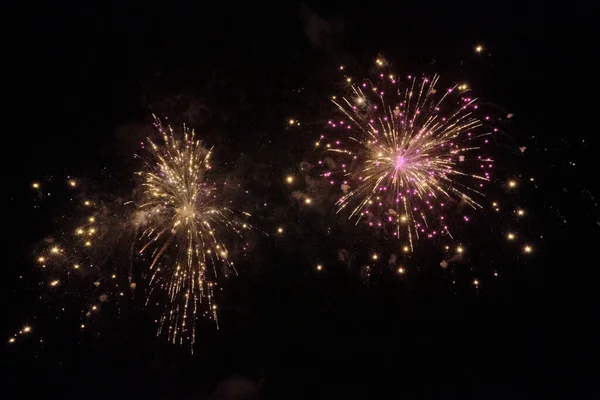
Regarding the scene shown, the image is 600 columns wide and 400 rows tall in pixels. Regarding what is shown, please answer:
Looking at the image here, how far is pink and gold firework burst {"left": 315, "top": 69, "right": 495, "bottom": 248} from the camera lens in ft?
18.5

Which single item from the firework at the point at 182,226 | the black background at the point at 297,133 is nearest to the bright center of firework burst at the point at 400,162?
the black background at the point at 297,133

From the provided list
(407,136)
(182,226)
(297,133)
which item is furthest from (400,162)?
(182,226)

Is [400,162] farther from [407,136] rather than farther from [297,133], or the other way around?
[297,133]

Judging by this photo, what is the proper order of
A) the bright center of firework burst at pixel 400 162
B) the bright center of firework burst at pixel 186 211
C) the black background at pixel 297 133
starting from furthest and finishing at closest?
the black background at pixel 297 133 < the bright center of firework burst at pixel 186 211 < the bright center of firework burst at pixel 400 162

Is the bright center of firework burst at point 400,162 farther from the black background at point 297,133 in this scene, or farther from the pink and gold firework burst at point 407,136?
the black background at point 297,133

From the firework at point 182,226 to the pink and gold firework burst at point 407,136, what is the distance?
7.41 ft

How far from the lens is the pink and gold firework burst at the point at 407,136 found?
5.65 m

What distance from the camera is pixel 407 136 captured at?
5.54m

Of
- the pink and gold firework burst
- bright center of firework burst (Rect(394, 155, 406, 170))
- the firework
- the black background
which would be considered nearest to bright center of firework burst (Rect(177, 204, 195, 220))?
the firework

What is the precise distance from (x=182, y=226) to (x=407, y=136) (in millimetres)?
4390

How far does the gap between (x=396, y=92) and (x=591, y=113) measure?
389 centimetres

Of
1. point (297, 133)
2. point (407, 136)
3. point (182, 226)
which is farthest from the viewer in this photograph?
point (297, 133)

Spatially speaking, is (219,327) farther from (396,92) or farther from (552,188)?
(552,188)

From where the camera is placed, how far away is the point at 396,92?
5.85 meters
